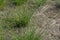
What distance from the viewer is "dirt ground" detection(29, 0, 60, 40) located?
2699 millimetres

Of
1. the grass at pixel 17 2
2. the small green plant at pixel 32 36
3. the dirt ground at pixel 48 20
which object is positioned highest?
the grass at pixel 17 2

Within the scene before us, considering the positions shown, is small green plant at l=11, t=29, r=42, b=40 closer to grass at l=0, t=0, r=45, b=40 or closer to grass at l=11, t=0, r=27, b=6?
grass at l=0, t=0, r=45, b=40

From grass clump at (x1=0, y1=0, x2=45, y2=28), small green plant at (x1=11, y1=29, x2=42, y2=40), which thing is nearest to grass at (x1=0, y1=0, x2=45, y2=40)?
grass clump at (x1=0, y1=0, x2=45, y2=28)

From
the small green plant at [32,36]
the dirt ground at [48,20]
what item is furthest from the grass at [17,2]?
the small green plant at [32,36]

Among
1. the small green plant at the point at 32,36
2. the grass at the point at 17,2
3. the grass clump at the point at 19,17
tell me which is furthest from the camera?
the grass at the point at 17,2

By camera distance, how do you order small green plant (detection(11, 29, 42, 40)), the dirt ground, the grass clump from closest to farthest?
small green plant (detection(11, 29, 42, 40)) < the dirt ground < the grass clump

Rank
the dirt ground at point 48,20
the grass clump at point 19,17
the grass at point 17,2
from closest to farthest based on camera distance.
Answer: the dirt ground at point 48,20, the grass clump at point 19,17, the grass at point 17,2

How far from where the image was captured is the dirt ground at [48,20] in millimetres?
2699

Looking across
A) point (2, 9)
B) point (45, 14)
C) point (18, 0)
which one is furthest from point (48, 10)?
point (2, 9)

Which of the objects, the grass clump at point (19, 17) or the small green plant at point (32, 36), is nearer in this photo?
the small green plant at point (32, 36)

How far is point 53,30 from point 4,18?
2.14 ft

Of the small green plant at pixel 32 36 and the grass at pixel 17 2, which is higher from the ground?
the grass at pixel 17 2

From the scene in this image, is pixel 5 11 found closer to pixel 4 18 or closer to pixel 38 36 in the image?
pixel 4 18

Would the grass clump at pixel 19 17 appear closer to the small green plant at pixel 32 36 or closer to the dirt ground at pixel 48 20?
the dirt ground at pixel 48 20
